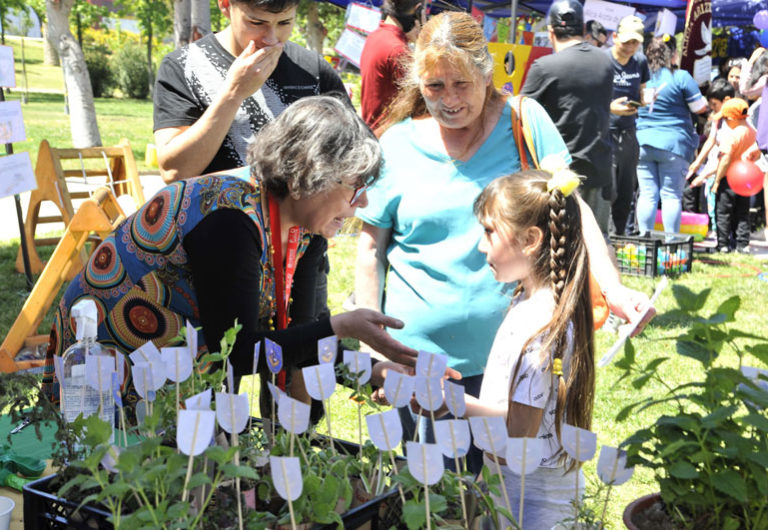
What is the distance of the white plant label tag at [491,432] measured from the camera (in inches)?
38.5

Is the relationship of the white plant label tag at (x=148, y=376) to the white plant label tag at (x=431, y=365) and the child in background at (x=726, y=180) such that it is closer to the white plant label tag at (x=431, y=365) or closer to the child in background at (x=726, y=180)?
the white plant label tag at (x=431, y=365)

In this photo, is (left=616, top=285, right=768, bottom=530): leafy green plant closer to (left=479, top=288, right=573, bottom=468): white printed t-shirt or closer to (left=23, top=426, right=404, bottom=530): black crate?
(left=23, top=426, right=404, bottom=530): black crate

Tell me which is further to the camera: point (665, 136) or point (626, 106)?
point (665, 136)

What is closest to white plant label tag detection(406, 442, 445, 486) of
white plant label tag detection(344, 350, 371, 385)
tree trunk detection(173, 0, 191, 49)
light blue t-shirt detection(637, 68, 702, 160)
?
white plant label tag detection(344, 350, 371, 385)

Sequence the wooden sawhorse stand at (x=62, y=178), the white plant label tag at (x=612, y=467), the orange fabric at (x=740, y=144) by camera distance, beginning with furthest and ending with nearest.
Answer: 1. the orange fabric at (x=740, y=144)
2. the wooden sawhorse stand at (x=62, y=178)
3. the white plant label tag at (x=612, y=467)

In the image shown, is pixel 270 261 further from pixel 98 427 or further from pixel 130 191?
pixel 130 191

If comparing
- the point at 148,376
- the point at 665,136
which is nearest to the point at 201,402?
the point at 148,376

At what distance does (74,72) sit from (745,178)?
7.72 meters

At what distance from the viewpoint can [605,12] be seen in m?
7.29

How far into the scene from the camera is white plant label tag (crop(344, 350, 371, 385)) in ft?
4.06

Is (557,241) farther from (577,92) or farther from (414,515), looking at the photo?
(577,92)

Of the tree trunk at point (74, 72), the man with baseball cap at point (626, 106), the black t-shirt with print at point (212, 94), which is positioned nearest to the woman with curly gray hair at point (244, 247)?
the black t-shirt with print at point (212, 94)

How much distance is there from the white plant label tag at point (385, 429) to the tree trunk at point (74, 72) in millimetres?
9948

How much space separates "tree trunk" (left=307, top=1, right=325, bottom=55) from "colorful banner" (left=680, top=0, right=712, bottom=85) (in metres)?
10.9
